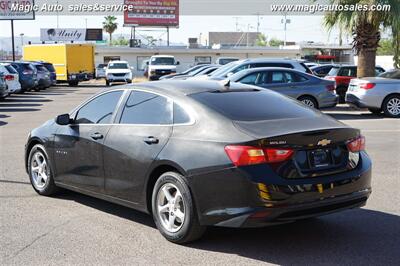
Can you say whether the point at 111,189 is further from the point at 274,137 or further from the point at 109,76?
the point at 109,76

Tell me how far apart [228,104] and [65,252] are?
2068mm

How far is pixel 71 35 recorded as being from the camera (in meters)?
69.6

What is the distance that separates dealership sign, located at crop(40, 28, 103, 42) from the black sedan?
64938 mm

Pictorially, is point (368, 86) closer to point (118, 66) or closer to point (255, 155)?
point (255, 155)

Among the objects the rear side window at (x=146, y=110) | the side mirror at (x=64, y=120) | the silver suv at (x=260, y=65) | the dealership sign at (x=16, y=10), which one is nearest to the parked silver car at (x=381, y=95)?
the silver suv at (x=260, y=65)

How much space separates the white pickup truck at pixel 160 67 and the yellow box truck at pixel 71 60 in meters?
5.49

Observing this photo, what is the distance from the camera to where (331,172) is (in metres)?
5.15

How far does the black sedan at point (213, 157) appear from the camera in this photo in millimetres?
4855

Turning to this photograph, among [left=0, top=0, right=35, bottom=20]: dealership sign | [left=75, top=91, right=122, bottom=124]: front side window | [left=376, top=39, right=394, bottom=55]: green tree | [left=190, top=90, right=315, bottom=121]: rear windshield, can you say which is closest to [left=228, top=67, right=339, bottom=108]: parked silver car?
[left=376, top=39, right=394, bottom=55]: green tree

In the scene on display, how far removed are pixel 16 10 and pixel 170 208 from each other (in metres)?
51.0

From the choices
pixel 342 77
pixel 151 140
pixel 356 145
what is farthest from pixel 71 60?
pixel 356 145

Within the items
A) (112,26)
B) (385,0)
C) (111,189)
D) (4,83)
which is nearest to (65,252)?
(111,189)

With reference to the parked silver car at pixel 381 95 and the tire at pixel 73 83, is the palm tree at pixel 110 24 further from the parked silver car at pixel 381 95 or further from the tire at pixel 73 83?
the parked silver car at pixel 381 95

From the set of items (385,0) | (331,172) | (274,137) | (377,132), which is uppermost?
(385,0)
